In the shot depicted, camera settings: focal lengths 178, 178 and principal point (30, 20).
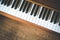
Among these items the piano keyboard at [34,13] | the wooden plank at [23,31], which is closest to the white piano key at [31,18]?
the piano keyboard at [34,13]

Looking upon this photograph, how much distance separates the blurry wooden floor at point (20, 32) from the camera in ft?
7.26

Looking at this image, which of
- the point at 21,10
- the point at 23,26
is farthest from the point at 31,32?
the point at 21,10

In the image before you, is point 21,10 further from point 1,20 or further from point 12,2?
point 1,20

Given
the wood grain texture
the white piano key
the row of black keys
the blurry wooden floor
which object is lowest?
the blurry wooden floor

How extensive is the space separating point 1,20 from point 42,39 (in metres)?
0.59

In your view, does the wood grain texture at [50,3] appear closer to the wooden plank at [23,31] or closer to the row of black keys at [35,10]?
the row of black keys at [35,10]

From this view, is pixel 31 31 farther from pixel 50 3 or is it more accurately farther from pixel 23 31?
pixel 50 3

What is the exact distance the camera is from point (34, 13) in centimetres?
215

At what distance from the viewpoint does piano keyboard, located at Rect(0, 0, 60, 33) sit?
2.10m

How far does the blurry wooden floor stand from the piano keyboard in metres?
0.14

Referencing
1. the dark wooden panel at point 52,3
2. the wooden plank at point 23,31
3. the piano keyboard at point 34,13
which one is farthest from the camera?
the wooden plank at point 23,31

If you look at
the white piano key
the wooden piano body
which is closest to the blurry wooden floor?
the wooden piano body

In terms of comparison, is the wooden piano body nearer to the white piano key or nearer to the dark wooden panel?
the white piano key

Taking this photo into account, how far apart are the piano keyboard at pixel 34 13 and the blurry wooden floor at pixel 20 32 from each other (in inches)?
5.3
